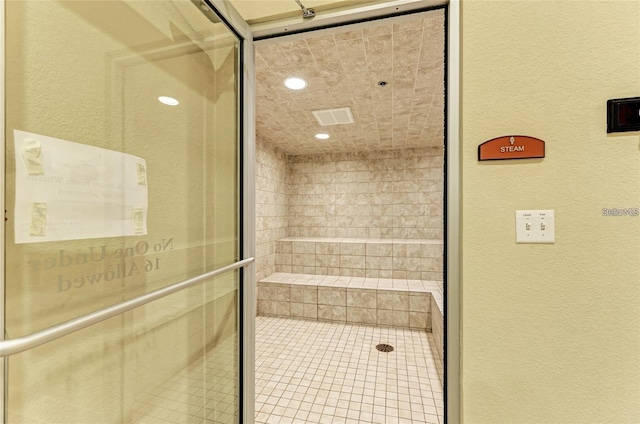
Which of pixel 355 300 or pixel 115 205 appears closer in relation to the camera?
pixel 115 205

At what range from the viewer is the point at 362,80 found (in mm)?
2211

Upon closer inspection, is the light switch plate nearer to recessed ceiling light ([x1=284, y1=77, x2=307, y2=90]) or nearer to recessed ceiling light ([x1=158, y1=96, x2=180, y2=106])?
recessed ceiling light ([x1=158, y1=96, x2=180, y2=106])

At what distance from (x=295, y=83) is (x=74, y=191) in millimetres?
1929

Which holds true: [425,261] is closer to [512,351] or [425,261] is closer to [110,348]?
[512,351]

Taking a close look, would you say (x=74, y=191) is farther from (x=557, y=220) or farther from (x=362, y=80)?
(x=362, y=80)

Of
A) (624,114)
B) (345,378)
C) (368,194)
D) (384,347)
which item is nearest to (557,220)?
(624,114)

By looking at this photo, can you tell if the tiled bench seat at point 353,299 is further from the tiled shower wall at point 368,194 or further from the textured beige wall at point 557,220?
the textured beige wall at point 557,220

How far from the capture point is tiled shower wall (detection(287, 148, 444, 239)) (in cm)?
442

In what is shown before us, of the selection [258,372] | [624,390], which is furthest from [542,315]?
[258,372]

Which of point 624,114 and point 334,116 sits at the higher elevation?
point 334,116

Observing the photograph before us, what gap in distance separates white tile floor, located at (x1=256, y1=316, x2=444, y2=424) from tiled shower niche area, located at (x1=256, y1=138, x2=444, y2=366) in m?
0.35

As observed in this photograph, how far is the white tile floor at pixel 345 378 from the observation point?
1792 millimetres

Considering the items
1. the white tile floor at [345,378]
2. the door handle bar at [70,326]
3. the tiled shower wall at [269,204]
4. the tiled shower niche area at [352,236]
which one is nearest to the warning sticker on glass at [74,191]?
the door handle bar at [70,326]

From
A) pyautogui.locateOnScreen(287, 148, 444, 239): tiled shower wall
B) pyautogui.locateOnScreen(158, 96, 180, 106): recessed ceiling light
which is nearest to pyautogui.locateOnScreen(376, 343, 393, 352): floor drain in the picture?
pyautogui.locateOnScreen(287, 148, 444, 239): tiled shower wall
